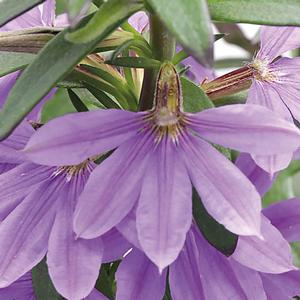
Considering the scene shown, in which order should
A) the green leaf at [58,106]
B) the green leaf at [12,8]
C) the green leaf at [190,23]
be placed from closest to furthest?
the green leaf at [190,23]
the green leaf at [12,8]
the green leaf at [58,106]

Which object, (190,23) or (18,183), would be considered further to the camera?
(18,183)

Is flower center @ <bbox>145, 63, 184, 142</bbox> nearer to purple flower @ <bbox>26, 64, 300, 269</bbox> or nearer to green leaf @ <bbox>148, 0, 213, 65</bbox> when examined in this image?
purple flower @ <bbox>26, 64, 300, 269</bbox>

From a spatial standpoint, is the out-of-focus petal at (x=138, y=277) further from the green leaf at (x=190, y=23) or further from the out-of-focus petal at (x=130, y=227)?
the green leaf at (x=190, y=23)

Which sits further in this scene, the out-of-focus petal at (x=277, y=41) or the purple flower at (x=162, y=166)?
the out-of-focus petal at (x=277, y=41)

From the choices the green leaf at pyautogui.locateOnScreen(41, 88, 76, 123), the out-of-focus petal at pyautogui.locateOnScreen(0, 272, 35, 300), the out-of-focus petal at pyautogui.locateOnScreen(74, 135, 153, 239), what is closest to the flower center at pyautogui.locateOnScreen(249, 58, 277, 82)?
the out-of-focus petal at pyautogui.locateOnScreen(74, 135, 153, 239)

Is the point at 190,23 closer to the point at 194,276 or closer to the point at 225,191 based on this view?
the point at 225,191

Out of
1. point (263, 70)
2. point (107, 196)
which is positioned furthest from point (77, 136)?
point (263, 70)

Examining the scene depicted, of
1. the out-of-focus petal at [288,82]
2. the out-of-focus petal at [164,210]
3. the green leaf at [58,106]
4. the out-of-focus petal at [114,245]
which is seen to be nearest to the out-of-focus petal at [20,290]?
the out-of-focus petal at [114,245]
